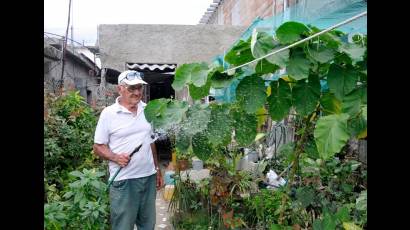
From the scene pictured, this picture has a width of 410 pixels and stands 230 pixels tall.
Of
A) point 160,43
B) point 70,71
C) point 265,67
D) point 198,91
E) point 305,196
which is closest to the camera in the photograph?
point 265,67

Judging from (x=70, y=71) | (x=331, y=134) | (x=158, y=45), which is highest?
(x=158, y=45)

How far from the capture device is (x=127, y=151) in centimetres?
318

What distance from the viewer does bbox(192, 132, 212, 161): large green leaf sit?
5.93 ft

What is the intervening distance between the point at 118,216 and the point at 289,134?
3239 mm

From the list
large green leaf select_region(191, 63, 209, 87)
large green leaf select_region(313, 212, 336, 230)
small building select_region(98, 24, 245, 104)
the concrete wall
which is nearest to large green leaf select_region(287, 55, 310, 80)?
large green leaf select_region(191, 63, 209, 87)

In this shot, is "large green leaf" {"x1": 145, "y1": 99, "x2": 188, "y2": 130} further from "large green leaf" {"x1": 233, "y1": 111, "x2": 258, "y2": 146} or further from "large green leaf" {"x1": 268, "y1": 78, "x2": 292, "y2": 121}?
"large green leaf" {"x1": 268, "y1": 78, "x2": 292, "y2": 121}

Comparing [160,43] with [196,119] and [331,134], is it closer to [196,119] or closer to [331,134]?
[196,119]

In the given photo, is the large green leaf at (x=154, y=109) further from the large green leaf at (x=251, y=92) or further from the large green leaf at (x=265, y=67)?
the large green leaf at (x=265, y=67)

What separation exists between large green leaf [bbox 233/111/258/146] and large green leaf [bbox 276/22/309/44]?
0.43 meters

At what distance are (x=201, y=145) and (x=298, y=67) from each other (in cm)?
63

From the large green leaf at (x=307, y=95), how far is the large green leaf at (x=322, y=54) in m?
0.18

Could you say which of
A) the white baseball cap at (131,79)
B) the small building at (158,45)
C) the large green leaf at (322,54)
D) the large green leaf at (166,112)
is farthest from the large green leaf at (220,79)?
the small building at (158,45)

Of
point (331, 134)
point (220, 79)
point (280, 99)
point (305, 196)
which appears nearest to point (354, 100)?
point (331, 134)
